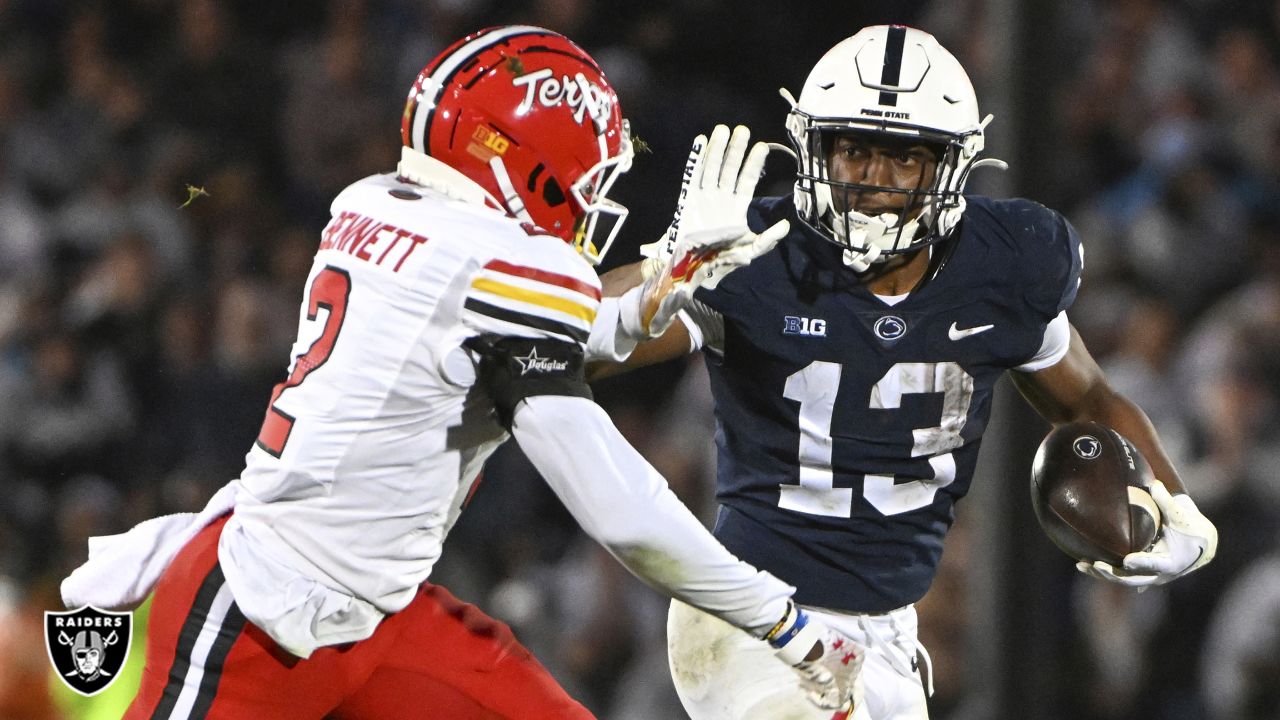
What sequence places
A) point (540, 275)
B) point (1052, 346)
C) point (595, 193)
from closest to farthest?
point (540, 275)
point (595, 193)
point (1052, 346)

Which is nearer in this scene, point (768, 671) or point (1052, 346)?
point (768, 671)

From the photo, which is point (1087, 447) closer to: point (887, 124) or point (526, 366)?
point (887, 124)

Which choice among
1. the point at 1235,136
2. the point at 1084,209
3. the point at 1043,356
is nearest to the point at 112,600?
the point at 1043,356

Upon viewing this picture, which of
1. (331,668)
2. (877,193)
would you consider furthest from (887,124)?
(331,668)

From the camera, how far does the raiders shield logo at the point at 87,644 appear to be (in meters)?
2.32

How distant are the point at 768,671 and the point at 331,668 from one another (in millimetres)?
639

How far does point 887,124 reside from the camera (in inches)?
97.3

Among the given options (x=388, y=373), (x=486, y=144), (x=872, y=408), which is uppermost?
(x=486, y=144)

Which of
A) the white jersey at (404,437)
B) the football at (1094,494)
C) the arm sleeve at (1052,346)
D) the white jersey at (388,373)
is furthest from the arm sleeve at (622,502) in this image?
the arm sleeve at (1052,346)

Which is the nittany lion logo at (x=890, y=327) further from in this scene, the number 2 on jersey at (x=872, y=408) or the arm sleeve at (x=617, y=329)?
the arm sleeve at (x=617, y=329)

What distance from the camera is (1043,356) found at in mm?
2611

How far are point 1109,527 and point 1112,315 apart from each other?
2460mm

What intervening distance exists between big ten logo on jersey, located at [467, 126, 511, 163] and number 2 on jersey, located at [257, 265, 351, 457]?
0.81 ft

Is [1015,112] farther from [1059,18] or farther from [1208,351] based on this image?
[1208,351]
